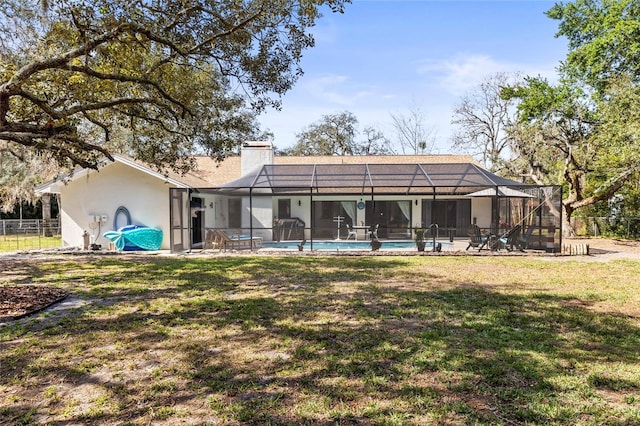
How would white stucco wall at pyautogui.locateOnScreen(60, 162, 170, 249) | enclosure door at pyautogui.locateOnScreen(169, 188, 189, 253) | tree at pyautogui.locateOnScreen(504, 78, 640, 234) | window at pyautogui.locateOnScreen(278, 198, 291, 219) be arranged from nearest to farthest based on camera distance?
enclosure door at pyautogui.locateOnScreen(169, 188, 189, 253), white stucco wall at pyautogui.locateOnScreen(60, 162, 170, 249), tree at pyautogui.locateOnScreen(504, 78, 640, 234), window at pyautogui.locateOnScreen(278, 198, 291, 219)

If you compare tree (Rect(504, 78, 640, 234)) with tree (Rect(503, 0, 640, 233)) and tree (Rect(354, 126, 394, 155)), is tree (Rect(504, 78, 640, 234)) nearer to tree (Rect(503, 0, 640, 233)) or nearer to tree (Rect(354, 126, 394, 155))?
tree (Rect(503, 0, 640, 233))

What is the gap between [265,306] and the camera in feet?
21.3

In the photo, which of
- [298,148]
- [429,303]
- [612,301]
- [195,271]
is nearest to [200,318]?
[429,303]

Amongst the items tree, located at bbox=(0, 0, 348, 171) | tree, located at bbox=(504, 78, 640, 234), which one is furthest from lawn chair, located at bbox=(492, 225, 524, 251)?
tree, located at bbox=(0, 0, 348, 171)

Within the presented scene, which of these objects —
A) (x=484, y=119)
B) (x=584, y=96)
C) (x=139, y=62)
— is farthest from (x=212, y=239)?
(x=484, y=119)

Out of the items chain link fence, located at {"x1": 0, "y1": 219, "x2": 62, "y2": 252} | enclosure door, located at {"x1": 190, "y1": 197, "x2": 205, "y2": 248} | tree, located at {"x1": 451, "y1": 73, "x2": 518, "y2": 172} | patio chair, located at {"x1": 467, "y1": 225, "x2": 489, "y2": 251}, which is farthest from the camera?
tree, located at {"x1": 451, "y1": 73, "x2": 518, "y2": 172}

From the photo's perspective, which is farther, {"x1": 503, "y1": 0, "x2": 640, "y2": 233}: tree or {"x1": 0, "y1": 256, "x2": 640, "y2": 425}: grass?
{"x1": 503, "y1": 0, "x2": 640, "y2": 233}: tree

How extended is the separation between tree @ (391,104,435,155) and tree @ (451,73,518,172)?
5.96 meters

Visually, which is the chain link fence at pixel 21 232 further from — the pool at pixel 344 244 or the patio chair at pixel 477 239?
Answer: the patio chair at pixel 477 239

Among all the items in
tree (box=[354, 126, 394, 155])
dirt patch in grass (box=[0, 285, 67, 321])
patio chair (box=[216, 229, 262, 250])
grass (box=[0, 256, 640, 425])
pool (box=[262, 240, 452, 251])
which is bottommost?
grass (box=[0, 256, 640, 425])

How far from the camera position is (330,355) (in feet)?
14.2

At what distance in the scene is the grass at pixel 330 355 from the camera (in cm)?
317

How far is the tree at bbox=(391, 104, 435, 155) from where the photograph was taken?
3653cm

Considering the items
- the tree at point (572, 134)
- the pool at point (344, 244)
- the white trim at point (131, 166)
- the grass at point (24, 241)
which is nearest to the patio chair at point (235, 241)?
the pool at point (344, 244)
